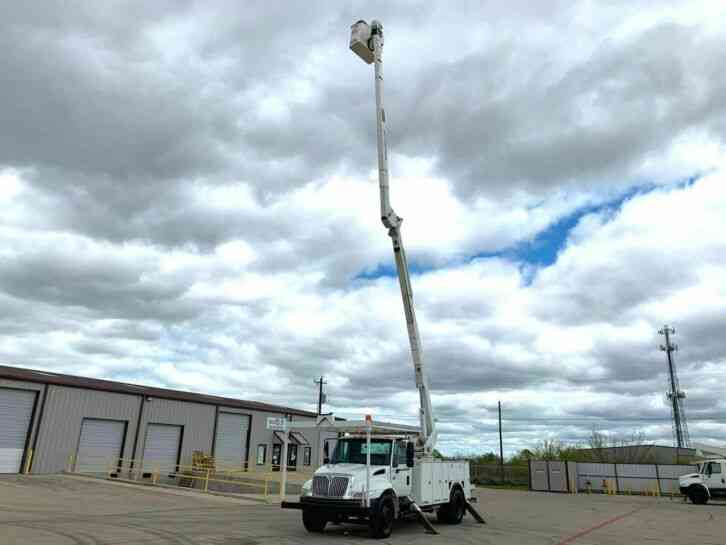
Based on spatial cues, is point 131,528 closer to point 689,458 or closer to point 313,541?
point 313,541

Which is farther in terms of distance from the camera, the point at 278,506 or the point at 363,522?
the point at 278,506

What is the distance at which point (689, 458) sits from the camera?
2312 inches

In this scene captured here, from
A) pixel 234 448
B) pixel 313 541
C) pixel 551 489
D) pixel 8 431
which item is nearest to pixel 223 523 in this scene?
pixel 313 541

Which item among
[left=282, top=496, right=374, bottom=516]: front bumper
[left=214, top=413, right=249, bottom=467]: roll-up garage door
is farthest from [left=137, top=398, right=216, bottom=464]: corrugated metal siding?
[left=282, top=496, right=374, bottom=516]: front bumper

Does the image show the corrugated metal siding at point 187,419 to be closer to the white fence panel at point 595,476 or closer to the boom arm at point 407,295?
the boom arm at point 407,295

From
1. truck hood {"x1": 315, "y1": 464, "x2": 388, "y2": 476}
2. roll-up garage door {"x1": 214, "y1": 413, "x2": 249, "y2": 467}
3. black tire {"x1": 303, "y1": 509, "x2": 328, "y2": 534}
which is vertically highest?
roll-up garage door {"x1": 214, "y1": 413, "x2": 249, "y2": 467}

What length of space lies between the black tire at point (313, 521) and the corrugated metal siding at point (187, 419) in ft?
75.7

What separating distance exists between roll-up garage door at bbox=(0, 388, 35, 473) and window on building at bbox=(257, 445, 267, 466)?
57.9 feet

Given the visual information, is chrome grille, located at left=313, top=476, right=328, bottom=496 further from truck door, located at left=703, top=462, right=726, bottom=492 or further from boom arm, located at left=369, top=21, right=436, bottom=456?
truck door, located at left=703, top=462, right=726, bottom=492

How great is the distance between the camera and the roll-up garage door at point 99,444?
3177cm

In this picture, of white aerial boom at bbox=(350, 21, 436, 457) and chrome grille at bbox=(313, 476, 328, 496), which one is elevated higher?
white aerial boom at bbox=(350, 21, 436, 457)

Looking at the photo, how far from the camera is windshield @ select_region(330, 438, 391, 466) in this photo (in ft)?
50.8

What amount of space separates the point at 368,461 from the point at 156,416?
2530cm

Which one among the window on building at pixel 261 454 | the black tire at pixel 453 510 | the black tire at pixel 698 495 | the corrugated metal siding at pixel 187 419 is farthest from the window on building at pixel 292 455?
the black tire at pixel 453 510
